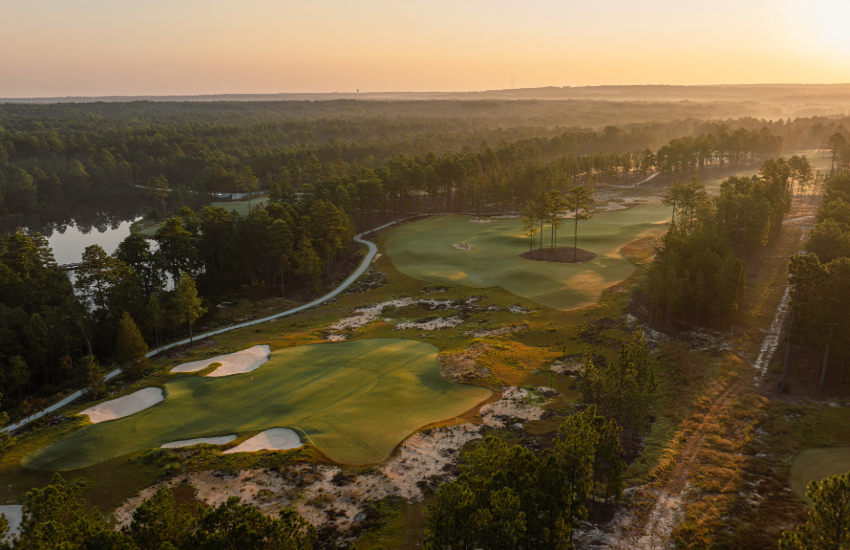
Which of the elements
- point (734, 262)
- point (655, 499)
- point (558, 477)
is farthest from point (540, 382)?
point (734, 262)

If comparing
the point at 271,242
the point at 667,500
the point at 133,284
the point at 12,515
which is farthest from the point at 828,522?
the point at 271,242

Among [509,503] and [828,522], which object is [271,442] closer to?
[509,503]

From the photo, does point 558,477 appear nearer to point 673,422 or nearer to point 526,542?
point 526,542

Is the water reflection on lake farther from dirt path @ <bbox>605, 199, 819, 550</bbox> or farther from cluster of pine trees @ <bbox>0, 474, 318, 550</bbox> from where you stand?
dirt path @ <bbox>605, 199, 819, 550</bbox>

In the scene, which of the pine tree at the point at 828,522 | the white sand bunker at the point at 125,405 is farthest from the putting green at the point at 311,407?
the pine tree at the point at 828,522

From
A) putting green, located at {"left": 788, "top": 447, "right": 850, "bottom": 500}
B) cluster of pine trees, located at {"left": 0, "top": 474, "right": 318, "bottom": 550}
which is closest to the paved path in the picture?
cluster of pine trees, located at {"left": 0, "top": 474, "right": 318, "bottom": 550}

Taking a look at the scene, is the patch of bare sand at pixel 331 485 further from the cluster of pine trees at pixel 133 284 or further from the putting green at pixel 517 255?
the putting green at pixel 517 255
